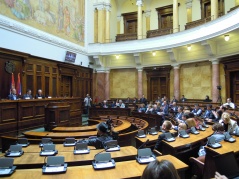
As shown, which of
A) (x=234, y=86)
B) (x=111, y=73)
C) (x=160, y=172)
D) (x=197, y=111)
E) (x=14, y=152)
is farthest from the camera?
(x=111, y=73)

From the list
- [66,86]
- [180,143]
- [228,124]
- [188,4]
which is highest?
[188,4]

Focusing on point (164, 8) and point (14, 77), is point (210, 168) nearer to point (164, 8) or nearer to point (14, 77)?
point (14, 77)

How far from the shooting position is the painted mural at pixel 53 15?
898cm

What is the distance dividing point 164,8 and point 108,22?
15.0ft

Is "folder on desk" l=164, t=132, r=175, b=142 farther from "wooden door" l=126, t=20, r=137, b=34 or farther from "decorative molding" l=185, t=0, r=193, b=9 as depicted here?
"wooden door" l=126, t=20, r=137, b=34

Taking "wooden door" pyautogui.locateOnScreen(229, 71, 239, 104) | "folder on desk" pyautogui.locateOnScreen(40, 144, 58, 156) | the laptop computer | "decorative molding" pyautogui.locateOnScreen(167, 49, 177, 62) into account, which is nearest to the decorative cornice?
"decorative molding" pyautogui.locateOnScreen(167, 49, 177, 62)

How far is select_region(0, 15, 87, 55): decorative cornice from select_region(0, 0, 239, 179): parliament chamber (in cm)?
6

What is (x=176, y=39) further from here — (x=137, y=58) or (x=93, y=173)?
(x=93, y=173)

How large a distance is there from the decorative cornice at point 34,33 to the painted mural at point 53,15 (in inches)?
8.2

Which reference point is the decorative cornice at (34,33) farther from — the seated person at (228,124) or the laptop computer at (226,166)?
the laptop computer at (226,166)

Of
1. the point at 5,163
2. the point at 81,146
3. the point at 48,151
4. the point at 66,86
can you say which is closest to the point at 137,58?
the point at 66,86

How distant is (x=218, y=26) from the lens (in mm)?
9711

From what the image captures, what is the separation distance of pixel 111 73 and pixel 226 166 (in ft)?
47.4

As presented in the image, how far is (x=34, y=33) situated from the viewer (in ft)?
32.7
